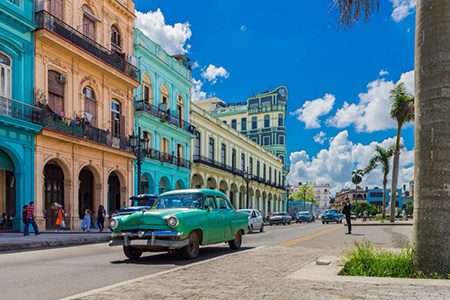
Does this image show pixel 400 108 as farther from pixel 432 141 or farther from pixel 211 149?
pixel 432 141

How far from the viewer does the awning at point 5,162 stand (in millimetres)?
21047

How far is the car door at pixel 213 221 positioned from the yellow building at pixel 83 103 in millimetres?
14170

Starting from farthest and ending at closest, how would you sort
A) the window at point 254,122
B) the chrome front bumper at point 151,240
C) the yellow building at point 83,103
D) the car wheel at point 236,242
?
the window at point 254,122
the yellow building at point 83,103
the car wheel at point 236,242
the chrome front bumper at point 151,240

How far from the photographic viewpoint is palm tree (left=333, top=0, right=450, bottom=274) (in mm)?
6512

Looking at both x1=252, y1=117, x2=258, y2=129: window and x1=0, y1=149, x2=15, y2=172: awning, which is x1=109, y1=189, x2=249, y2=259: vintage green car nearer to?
x1=0, y1=149, x2=15, y2=172: awning

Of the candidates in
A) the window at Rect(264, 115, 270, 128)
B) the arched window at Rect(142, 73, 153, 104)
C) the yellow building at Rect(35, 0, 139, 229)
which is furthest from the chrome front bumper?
the window at Rect(264, 115, 270, 128)

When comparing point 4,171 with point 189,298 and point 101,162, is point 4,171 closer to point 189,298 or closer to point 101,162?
point 101,162

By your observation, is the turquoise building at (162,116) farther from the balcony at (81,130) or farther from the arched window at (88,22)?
the arched window at (88,22)

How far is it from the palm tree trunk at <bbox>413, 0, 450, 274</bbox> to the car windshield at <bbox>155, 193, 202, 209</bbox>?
5.40 metres

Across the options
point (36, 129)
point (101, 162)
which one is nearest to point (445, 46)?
point (36, 129)

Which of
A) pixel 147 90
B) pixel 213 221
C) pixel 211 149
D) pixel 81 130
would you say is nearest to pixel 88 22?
pixel 81 130

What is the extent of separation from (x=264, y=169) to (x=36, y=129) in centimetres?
4984

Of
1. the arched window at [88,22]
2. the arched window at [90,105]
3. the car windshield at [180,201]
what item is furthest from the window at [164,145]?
the car windshield at [180,201]

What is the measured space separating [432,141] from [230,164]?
4633cm
